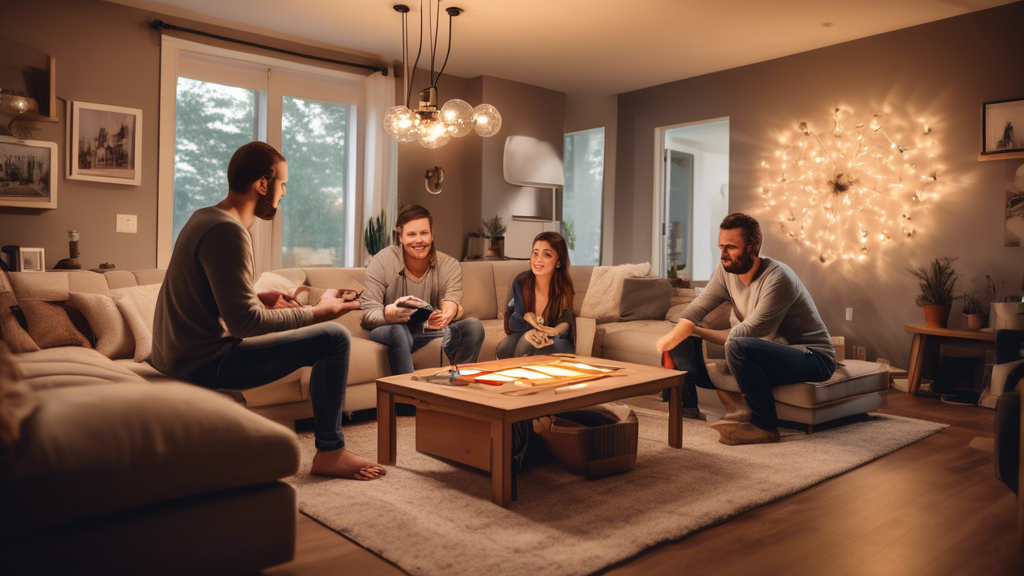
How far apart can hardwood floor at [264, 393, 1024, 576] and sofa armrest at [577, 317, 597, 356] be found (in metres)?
1.58

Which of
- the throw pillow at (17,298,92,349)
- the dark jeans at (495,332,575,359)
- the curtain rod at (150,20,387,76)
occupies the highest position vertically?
the curtain rod at (150,20,387,76)

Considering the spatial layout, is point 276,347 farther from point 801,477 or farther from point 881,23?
point 881,23

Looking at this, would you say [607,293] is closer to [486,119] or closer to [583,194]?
[486,119]

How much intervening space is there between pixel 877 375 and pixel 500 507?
7.43 ft

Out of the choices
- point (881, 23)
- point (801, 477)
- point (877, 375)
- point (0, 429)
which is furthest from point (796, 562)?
point (881, 23)

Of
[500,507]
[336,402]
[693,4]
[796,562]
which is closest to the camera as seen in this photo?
[796,562]

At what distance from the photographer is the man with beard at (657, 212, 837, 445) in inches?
115

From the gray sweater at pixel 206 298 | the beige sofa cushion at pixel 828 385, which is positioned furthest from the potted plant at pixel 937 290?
the gray sweater at pixel 206 298

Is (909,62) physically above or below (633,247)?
above

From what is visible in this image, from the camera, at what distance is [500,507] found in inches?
82.1

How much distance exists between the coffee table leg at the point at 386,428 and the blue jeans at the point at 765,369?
1.53m

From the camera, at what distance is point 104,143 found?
13.9ft

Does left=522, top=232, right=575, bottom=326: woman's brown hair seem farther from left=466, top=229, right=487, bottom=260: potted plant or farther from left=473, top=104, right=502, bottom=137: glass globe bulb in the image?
left=466, top=229, right=487, bottom=260: potted plant

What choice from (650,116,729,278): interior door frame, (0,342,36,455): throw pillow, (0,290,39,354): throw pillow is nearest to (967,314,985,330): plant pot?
(650,116,729,278): interior door frame
